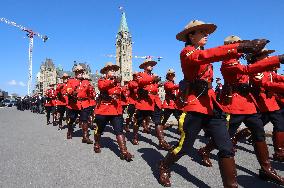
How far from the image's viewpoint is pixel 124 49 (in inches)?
5172

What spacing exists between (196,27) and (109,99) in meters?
3.68

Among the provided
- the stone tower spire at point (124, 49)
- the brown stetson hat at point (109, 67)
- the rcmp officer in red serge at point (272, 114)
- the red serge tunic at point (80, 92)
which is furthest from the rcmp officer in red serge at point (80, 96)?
the stone tower spire at point (124, 49)

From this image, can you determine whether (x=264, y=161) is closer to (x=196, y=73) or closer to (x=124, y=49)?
(x=196, y=73)

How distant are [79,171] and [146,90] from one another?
378 centimetres

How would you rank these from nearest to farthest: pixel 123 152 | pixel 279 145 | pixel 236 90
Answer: pixel 236 90, pixel 279 145, pixel 123 152

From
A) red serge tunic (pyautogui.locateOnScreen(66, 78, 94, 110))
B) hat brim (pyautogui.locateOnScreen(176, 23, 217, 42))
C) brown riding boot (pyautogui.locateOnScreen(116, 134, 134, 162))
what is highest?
hat brim (pyautogui.locateOnScreen(176, 23, 217, 42))

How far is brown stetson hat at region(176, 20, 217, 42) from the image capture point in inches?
186

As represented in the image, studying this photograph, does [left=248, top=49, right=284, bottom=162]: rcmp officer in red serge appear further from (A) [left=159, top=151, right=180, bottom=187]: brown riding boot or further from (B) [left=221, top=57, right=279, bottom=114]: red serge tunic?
(A) [left=159, top=151, right=180, bottom=187]: brown riding boot

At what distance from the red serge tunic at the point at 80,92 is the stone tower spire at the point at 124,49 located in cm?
11706

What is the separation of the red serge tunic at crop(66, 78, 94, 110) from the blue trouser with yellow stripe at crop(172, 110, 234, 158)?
599cm

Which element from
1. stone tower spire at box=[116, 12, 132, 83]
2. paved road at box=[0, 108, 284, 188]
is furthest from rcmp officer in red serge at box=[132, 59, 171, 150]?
stone tower spire at box=[116, 12, 132, 83]

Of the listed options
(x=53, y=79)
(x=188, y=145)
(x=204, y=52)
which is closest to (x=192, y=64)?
(x=204, y=52)

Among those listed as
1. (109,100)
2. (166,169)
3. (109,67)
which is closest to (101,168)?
(166,169)

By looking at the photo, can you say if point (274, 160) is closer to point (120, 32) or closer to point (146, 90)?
point (146, 90)
